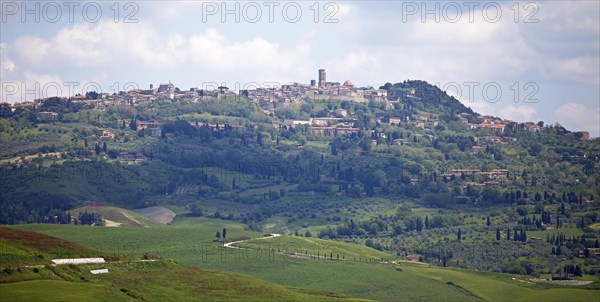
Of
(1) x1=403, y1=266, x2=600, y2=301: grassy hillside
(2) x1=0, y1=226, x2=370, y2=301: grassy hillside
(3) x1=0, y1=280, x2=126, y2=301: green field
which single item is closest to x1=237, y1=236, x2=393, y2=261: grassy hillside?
(1) x1=403, y1=266, x2=600, y2=301: grassy hillside

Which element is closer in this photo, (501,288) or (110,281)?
(110,281)

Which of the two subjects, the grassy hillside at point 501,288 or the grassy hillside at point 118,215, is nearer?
the grassy hillside at point 501,288

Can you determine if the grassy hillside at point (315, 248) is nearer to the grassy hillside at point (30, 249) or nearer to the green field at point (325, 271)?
the green field at point (325, 271)

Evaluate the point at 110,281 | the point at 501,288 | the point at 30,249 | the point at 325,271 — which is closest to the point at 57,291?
the point at 110,281

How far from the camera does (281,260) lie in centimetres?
13525

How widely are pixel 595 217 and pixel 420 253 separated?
3381cm

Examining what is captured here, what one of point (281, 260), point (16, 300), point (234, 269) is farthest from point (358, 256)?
point (16, 300)

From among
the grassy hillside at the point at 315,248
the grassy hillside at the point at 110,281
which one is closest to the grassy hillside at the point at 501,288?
the grassy hillside at the point at 315,248

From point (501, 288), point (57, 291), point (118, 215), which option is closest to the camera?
point (57, 291)

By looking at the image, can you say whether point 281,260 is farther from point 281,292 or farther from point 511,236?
point 511,236

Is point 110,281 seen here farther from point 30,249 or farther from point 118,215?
point 118,215

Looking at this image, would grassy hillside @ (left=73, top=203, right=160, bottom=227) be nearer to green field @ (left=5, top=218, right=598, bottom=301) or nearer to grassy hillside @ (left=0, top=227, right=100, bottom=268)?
green field @ (left=5, top=218, right=598, bottom=301)

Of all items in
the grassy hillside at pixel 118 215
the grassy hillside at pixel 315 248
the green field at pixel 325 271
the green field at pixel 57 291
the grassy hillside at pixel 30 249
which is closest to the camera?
the green field at pixel 57 291

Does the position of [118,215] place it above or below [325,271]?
above
